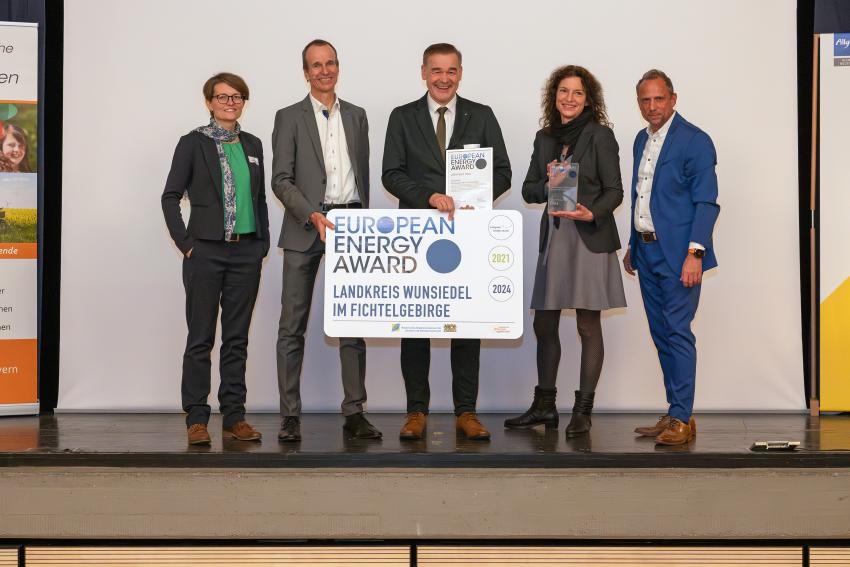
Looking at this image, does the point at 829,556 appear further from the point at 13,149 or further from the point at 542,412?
the point at 13,149

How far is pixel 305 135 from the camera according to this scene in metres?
3.80

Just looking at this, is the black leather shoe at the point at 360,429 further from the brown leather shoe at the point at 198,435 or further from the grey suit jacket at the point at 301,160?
the grey suit jacket at the point at 301,160

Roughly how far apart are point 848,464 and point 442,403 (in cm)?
223

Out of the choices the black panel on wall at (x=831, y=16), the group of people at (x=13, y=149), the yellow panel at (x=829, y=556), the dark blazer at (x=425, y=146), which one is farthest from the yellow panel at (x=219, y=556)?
the black panel on wall at (x=831, y=16)

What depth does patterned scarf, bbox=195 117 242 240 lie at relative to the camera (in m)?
3.68

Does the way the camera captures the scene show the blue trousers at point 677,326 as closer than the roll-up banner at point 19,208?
Yes

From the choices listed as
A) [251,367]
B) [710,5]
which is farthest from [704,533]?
[710,5]

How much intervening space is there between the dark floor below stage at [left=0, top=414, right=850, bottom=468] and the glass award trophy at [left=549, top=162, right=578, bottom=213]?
0.99 m

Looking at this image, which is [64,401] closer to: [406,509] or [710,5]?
[406,509]

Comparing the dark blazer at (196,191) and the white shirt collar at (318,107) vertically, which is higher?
the white shirt collar at (318,107)

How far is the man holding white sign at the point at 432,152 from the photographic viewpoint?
379 cm

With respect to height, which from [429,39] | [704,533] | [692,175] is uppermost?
[429,39]

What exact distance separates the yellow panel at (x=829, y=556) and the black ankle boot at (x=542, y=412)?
119 centimetres

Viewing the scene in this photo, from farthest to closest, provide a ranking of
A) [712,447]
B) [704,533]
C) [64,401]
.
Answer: [64,401], [712,447], [704,533]
